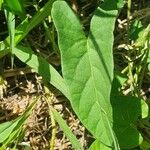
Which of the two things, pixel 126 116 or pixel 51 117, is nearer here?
pixel 126 116

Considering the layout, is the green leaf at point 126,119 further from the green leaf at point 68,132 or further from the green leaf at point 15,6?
the green leaf at point 15,6

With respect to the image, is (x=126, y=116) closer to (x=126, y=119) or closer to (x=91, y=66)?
(x=126, y=119)

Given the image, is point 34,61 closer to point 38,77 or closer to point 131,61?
point 38,77

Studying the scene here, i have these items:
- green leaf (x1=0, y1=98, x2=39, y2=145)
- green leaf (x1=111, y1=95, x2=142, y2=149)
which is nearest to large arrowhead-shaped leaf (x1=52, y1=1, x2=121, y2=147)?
green leaf (x1=111, y1=95, x2=142, y2=149)

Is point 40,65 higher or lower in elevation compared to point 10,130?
higher

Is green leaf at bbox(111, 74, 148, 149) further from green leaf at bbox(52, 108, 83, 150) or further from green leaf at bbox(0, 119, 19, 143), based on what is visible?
green leaf at bbox(0, 119, 19, 143)

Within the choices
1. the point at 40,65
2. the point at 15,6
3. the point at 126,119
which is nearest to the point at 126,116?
the point at 126,119

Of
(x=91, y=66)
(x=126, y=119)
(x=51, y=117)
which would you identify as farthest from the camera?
(x=51, y=117)
